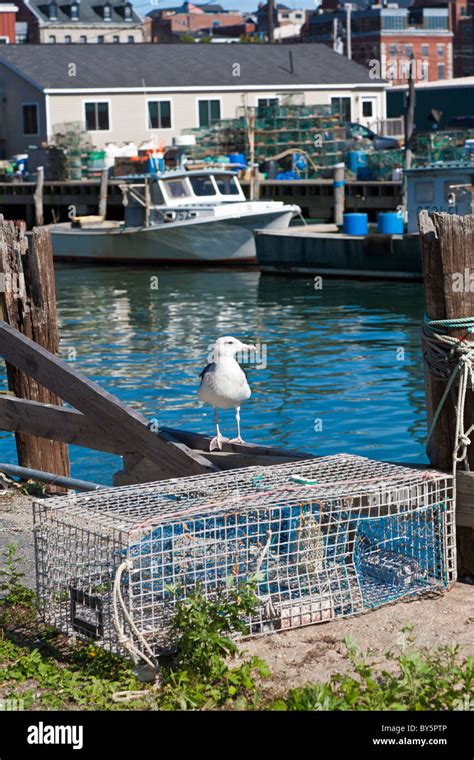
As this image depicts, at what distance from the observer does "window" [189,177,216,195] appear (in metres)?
36.6

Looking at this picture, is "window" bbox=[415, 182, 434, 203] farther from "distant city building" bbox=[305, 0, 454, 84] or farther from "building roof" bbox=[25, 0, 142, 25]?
"building roof" bbox=[25, 0, 142, 25]

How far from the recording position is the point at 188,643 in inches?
190

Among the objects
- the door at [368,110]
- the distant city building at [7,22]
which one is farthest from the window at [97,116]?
the distant city building at [7,22]

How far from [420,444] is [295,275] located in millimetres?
19494

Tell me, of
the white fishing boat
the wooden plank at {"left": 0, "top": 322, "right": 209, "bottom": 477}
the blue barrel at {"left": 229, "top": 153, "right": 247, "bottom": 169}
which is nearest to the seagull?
the wooden plank at {"left": 0, "top": 322, "right": 209, "bottom": 477}

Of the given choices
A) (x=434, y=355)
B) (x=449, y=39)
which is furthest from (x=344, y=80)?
(x=449, y=39)

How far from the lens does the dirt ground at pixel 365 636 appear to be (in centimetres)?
494

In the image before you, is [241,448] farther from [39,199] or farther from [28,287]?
[39,199]

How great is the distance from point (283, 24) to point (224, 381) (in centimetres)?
15206

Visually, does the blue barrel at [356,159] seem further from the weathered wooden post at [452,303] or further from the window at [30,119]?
the weathered wooden post at [452,303]

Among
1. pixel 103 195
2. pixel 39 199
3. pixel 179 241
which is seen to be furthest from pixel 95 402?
pixel 39 199

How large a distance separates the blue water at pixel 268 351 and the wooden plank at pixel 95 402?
4188 mm

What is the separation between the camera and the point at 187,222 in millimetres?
35156

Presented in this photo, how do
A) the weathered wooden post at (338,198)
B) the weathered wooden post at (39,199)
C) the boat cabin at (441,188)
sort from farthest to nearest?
the weathered wooden post at (39,199), the weathered wooden post at (338,198), the boat cabin at (441,188)
